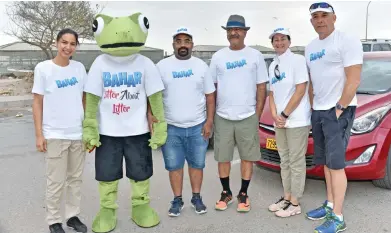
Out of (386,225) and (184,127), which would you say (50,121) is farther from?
(386,225)

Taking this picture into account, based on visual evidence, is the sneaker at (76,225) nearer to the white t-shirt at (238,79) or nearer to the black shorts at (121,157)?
the black shorts at (121,157)

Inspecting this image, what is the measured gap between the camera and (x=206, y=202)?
4.05m

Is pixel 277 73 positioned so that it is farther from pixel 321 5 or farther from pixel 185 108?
pixel 185 108

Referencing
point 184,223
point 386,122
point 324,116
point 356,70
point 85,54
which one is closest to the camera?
point 356,70

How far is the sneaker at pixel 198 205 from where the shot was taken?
3.74 m

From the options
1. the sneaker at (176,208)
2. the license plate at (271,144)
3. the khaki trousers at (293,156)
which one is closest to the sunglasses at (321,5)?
the khaki trousers at (293,156)

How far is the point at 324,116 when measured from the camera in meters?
3.26

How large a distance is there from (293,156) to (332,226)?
2.28 feet

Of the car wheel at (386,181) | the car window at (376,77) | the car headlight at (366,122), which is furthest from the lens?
the car window at (376,77)

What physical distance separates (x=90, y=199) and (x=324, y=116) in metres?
2.60

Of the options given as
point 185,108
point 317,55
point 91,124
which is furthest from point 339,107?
point 91,124

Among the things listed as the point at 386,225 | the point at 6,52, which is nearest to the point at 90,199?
the point at 386,225

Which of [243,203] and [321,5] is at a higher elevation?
[321,5]

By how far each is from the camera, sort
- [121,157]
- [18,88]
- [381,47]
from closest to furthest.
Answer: [121,157] < [381,47] < [18,88]
